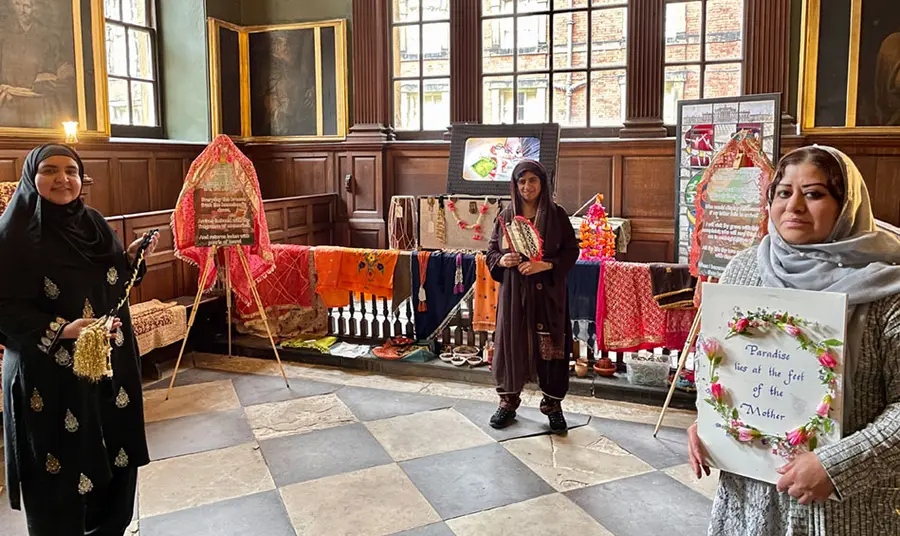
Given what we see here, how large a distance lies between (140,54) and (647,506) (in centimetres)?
711

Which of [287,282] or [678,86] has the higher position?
[678,86]

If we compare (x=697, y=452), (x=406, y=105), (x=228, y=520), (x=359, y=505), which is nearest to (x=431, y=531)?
(x=359, y=505)

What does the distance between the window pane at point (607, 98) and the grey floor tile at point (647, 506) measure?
497 cm

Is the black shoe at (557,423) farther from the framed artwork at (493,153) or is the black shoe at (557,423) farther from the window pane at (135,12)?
the window pane at (135,12)

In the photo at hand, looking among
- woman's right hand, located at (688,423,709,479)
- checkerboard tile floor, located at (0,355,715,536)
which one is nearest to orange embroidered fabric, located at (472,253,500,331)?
checkerboard tile floor, located at (0,355,715,536)

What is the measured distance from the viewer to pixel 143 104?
7605mm

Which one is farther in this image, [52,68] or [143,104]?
[143,104]

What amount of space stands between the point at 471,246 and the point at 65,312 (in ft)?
10.9

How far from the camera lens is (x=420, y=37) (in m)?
8.00

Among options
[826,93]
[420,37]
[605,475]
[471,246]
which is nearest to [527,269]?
[605,475]

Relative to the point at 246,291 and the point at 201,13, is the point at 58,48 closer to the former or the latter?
the point at 201,13

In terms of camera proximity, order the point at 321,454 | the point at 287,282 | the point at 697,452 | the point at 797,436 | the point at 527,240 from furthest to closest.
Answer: the point at 287,282 < the point at 527,240 < the point at 321,454 < the point at 697,452 < the point at 797,436

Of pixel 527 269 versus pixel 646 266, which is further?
pixel 646 266

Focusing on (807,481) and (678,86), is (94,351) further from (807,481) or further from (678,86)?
(678,86)
